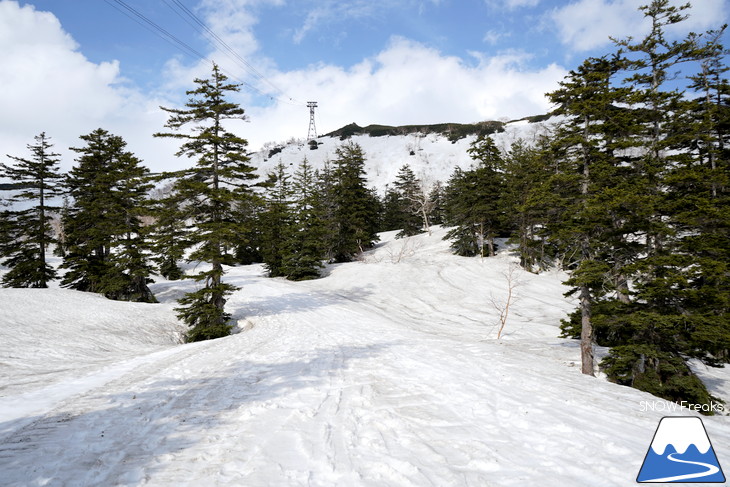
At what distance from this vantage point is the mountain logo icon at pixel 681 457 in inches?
→ 151

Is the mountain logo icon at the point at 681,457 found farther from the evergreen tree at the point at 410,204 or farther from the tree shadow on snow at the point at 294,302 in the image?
the evergreen tree at the point at 410,204

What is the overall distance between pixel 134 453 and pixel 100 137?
2792cm

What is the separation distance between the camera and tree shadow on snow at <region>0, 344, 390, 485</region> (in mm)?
3871

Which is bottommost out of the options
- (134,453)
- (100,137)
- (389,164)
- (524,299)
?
(524,299)

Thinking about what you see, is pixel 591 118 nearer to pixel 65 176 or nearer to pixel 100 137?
pixel 100 137

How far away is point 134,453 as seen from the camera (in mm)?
4297

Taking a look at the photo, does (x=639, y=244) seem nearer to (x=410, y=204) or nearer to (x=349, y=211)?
(x=349, y=211)

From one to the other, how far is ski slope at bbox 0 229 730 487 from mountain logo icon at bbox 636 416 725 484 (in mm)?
280

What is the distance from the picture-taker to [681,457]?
4.12 m

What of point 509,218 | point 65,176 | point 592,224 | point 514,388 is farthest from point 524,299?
point 65,176

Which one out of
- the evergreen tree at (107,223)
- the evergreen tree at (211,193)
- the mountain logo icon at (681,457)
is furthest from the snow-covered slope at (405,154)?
the mountain logo icon at (681,457)

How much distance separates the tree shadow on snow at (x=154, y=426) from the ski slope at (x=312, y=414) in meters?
0.03

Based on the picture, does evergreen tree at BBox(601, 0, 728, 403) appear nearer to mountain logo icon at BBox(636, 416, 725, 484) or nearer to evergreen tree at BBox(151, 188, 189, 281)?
mountain logo icon at BBox(636, 416, 725, 484)

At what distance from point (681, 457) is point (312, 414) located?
5.32 meters
